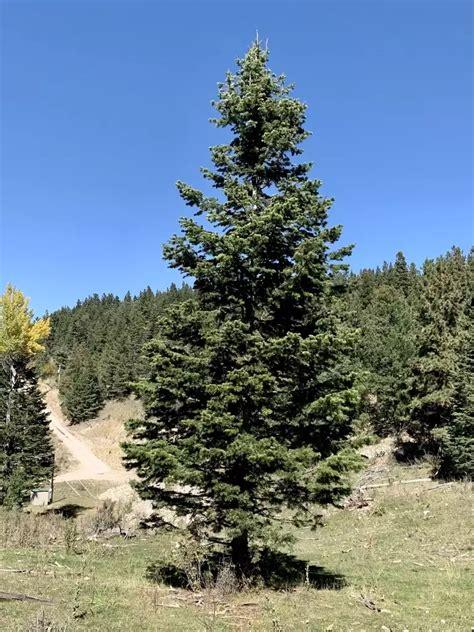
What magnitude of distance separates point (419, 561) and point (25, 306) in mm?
33058

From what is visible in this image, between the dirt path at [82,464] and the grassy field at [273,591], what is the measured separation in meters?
31.9

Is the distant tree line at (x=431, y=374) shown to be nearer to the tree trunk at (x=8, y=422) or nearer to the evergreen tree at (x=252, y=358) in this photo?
the evergreen tree at (x=252, y=358)

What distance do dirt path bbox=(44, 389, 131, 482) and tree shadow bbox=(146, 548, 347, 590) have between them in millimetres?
37221

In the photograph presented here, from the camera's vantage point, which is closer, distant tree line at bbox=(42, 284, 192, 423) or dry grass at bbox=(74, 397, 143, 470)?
dry grass at bbox=(74, 397, 143, 470)

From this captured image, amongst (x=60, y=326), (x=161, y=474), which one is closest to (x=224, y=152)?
(x=161, y=474)

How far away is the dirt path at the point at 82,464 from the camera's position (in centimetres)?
5372

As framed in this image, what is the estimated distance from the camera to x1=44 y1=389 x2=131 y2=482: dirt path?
53.7 meters

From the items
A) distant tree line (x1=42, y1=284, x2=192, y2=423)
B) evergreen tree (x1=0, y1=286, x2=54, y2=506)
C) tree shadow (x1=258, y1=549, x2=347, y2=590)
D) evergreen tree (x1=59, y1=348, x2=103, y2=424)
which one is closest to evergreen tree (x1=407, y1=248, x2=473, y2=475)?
Result: tree shadow (x1=258, y1=549, x2=347, y2=590)

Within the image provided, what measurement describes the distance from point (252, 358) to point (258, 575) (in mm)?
4422

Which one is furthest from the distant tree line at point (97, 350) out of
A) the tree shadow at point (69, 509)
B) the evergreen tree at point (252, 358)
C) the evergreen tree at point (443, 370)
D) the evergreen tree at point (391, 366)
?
the evergreen tree at point (252, 358)

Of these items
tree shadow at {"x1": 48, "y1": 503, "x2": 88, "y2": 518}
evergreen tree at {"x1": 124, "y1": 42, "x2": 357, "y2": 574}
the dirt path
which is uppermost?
evergreen tree at {"x1": 124, "y1": 42, "x2": 357, "y2": 574}

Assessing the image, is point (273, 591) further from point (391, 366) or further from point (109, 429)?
point (109, 429)

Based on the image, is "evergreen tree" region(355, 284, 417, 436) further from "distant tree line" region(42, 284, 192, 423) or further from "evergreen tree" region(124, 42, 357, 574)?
"distant tree line" region(42, 284, 192, 423)

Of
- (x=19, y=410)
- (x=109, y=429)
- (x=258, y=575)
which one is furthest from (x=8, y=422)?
(x=109, y=429)
